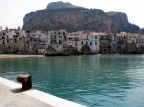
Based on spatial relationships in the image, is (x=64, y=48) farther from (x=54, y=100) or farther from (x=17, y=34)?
(x=54, y=100)

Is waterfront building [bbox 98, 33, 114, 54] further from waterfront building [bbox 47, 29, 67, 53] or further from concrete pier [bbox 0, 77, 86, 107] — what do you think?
concrete pier [bbox 0, 77, 86, 107]

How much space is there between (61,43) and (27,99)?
12251 centimetres

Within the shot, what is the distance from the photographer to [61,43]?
13262 cm

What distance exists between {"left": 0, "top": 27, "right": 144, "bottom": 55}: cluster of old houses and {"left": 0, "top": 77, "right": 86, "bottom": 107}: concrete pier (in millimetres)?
109905

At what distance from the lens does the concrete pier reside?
9359mm

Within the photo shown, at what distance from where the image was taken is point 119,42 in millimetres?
151375

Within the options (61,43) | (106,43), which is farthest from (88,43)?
(61,43)

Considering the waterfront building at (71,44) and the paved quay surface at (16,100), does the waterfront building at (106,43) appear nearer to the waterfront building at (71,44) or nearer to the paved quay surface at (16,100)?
the waterfront building at (71,44)

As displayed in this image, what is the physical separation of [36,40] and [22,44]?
7.02 metres

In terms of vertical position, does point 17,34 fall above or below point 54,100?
above

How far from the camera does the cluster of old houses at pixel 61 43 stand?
414ft

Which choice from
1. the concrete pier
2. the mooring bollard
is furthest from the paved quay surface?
the mooring bollard

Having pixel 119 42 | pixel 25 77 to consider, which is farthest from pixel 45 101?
pixel 119 42

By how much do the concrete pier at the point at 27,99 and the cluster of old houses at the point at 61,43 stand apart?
10991cm
